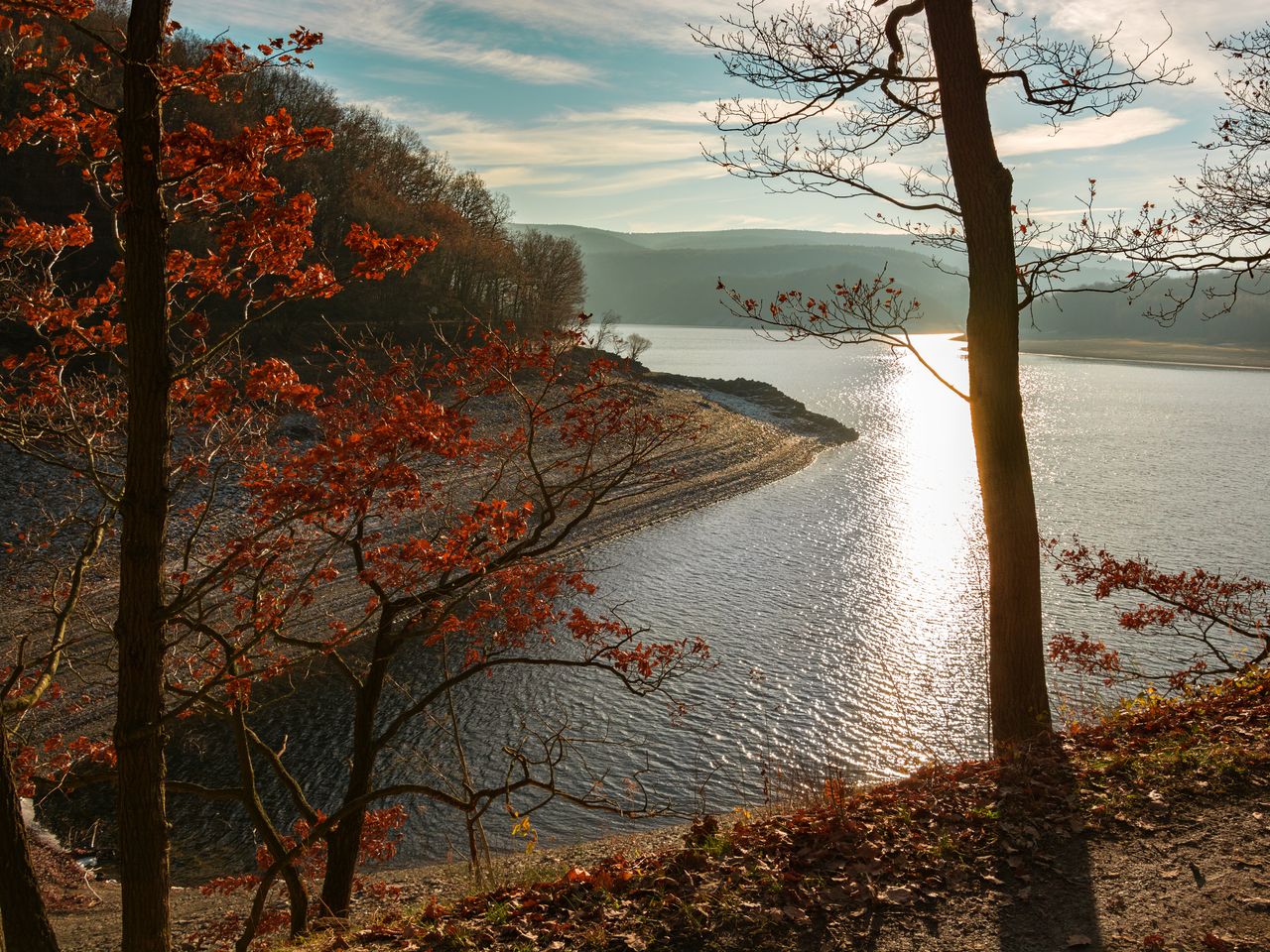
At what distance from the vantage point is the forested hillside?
131 ft

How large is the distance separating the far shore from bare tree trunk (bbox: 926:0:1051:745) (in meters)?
103

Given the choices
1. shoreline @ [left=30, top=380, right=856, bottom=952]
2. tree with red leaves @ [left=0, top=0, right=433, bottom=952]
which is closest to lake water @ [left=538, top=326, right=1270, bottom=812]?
shoreline @ [left=30, top=380, right=856, bottom=952]

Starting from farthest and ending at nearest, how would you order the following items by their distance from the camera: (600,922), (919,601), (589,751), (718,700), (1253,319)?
1. (1253,319)
2. (919,601)
3. (718,700)
4. (589,751)
5. (600,922)

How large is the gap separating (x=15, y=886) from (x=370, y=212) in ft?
152

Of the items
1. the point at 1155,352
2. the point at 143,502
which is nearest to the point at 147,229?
the point at 143,502

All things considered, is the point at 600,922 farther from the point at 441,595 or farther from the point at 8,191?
the point at 8,191

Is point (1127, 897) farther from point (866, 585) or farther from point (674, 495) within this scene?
point (674, 495)

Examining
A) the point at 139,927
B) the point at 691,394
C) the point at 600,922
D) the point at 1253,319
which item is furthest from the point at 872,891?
the point at 1253,319

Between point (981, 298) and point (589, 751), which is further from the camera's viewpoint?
point (589, 751)

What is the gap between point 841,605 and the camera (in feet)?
83.5

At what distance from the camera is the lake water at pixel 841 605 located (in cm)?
1722

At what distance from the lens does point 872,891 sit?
18.8 feet

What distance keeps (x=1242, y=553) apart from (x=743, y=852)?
25.8 m

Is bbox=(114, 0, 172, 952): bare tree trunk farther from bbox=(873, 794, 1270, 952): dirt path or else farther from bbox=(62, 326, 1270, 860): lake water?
bbox=(62, 326, 1270, 860): lake water
